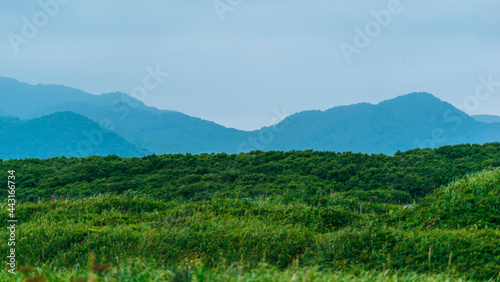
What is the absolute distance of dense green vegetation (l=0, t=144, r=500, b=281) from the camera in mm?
6098

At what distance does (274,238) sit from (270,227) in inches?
27.4

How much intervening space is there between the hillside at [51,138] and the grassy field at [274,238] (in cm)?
8145

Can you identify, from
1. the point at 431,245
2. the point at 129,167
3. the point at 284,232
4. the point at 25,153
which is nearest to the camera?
the point at 431,245

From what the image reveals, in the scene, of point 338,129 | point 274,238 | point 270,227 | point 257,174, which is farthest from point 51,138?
point 274,238

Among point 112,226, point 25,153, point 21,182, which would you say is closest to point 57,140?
point 25,153

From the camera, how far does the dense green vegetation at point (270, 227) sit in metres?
6.10

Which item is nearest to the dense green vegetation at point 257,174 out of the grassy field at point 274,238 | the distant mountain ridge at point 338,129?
the grassy field at point 274,238

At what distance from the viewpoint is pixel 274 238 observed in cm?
796

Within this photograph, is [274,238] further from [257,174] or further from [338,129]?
[338,129]

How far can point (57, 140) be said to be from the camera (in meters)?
89.1

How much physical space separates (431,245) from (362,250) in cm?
115

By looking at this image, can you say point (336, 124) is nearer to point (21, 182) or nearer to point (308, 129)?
point (308, 129)

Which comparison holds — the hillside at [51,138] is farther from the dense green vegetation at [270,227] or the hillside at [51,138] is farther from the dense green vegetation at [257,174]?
the dense green vegetation at [270,227]

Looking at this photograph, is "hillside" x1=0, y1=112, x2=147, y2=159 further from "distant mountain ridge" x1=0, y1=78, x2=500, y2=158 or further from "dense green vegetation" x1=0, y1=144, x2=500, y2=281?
"dense green vegetation" x1=0, y1=144, x2=500, y2=281
